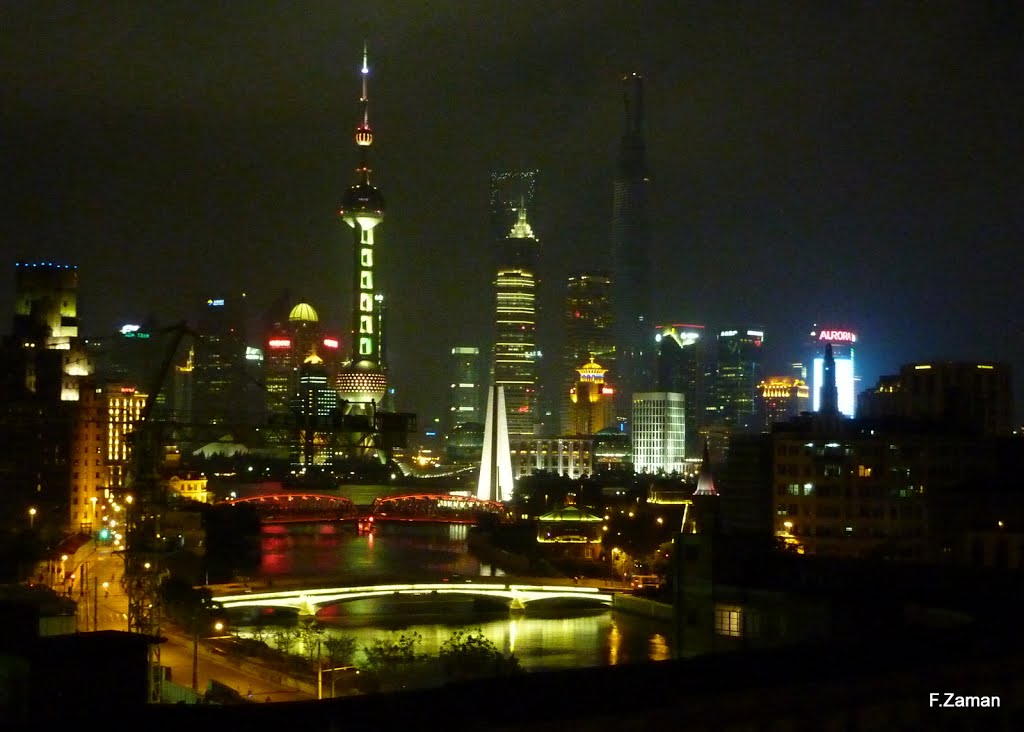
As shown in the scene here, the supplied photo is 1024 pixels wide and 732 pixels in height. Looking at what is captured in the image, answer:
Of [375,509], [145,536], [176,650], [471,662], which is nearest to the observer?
[471,662]

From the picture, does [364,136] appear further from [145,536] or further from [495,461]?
[145,536]

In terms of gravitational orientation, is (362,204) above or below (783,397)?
above

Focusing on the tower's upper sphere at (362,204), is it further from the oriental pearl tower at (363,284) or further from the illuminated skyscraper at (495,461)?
the illuminated skyscraper at (495,461)

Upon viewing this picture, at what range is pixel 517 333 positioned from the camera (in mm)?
159875

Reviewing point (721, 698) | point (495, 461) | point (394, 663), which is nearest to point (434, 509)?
point (495, 461)

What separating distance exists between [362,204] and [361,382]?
14.7 m

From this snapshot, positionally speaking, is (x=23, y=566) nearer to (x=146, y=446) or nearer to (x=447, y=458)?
(x=146, y=446)

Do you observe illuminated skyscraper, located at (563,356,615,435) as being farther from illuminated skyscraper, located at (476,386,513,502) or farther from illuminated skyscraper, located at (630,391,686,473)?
illuminated skyscraper, located at (476,386,513,502)

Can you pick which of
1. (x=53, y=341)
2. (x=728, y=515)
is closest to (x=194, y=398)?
(x=53, y=341)

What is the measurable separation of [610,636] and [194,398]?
349 feet

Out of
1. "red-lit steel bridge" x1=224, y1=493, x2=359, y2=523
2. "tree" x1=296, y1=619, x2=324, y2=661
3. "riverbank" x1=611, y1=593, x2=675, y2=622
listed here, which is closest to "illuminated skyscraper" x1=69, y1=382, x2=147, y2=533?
"red-lit steel bridge" x1=224, y1=493, x2=359, y2=523

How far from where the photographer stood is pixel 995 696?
12.1m

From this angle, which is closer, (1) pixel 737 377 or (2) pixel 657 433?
(2) pixel 657 433

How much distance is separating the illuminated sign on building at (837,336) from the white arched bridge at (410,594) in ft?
172
